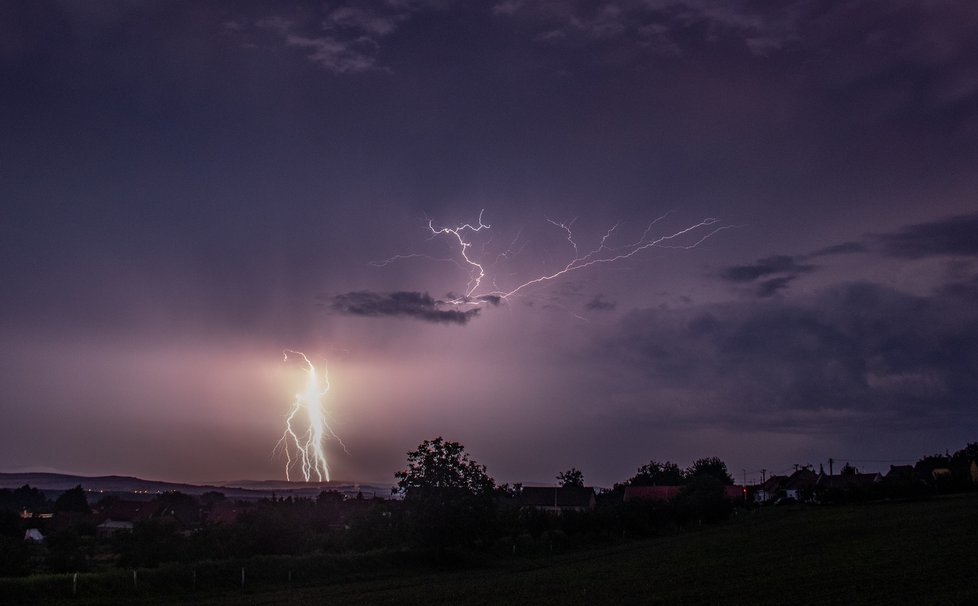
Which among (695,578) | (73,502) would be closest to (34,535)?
(73,502)

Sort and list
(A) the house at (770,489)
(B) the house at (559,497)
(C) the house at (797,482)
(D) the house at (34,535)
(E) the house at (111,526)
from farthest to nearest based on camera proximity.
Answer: (A) the house at (770,489) → (C) the house at (797,482) → (B) the house at (559,497) → (E) the house at (111,526) → (D) the house at (34,535)

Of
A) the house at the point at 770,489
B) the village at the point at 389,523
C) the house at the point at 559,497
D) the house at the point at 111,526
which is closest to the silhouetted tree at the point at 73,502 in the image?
the village at the point at 389,523

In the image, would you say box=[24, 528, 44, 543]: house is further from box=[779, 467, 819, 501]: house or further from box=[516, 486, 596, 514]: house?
box=[779, 467, 819, 501]: house

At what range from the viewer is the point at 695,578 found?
27938mm

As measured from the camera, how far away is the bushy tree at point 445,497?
44.8 m

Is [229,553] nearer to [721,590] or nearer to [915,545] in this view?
[721,590]

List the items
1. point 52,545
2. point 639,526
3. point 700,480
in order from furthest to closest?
point 700,480 → point 639,526 → point 52,545

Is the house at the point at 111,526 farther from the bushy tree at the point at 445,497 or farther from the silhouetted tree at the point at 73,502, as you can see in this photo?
the bushy tree at the point at 445,497

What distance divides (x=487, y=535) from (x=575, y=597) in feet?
76.0

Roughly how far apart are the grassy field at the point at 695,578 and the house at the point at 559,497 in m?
56.1

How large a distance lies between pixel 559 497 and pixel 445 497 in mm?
60506

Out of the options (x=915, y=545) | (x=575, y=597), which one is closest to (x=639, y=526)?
(x=915, y=545)

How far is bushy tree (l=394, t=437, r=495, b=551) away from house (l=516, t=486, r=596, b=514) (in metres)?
55.9

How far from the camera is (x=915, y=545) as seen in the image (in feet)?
111
